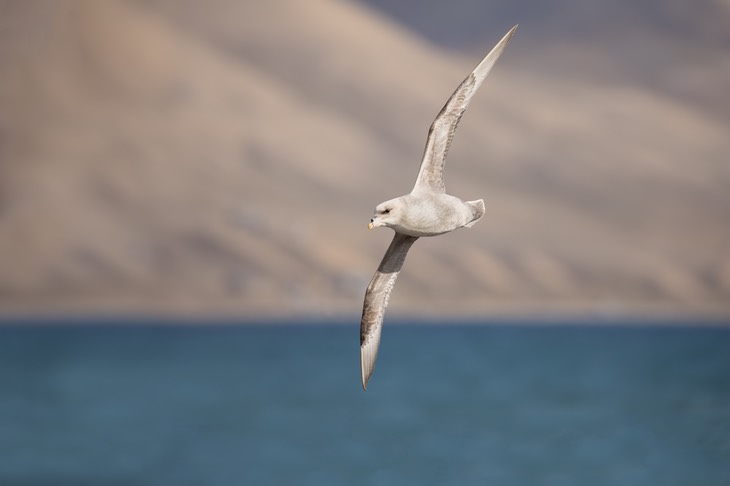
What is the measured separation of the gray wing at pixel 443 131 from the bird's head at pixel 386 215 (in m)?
0.66

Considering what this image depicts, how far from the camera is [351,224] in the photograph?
14475 centimetres

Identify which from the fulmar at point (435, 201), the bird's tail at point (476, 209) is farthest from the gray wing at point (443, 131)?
the bird's tail at point (476, 209)

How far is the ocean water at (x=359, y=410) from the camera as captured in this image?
58.0 meters

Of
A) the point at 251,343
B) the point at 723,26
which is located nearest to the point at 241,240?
the point at 251,343

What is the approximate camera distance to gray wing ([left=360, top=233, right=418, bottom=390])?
1672cm

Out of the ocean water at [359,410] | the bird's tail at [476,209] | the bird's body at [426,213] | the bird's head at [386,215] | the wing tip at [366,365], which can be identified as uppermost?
the ocean water at [359,410]

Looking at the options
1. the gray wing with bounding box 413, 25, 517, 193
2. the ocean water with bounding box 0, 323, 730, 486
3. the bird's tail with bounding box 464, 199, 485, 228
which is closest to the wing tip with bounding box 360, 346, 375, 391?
the bird's tail with bounding box 464, 199, 485, 228

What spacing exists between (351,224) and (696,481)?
93.2 meters

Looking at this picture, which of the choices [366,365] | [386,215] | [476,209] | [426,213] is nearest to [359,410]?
[366,365]

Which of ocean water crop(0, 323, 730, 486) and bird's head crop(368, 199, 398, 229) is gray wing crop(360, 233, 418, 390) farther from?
ocean water crop(0, 323, 730, 486)

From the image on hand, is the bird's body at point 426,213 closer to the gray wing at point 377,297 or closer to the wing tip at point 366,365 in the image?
the gray wing at point 377,297

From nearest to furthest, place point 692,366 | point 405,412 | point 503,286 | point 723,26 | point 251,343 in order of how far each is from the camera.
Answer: point 405,412 → point 692,366 → point 251,343 → point 723,26 → point 503,286

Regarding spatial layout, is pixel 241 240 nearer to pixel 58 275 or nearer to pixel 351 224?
pixel 351 224

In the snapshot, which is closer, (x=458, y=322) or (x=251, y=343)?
(x=251, y=343)
